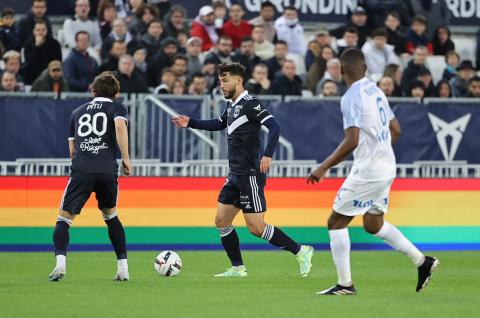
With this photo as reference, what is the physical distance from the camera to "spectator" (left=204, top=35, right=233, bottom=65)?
23344 millimetres

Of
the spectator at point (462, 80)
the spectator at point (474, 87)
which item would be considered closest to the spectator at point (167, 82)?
the spectator at point (474, 87)

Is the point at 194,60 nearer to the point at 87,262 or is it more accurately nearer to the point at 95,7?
the point at 95,7

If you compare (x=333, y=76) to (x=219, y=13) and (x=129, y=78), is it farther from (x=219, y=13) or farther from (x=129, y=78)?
(x=129, y=78)

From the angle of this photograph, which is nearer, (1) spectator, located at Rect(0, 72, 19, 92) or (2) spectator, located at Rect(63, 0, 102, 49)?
(1) spectator, located at Rect(0, 72, 19, 92)

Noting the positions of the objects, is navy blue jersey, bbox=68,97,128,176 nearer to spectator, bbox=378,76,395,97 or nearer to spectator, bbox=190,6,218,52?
spectator, bbox=378,76,395,97

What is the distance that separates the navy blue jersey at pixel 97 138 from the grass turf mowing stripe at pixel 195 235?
225 inches

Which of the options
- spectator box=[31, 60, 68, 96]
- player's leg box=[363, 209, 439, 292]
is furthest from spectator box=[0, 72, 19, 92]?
player's leg box=[363, 209, 439, 292]

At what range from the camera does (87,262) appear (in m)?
17.2

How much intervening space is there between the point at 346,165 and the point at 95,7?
600 cm

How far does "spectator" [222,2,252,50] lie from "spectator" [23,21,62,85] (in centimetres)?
353

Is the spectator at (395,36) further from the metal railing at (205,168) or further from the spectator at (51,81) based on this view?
the spectator at (51,81)

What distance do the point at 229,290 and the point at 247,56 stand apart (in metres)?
11.0

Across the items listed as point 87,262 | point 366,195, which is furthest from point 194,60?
point 366,195

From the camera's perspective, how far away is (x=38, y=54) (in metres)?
22.6
